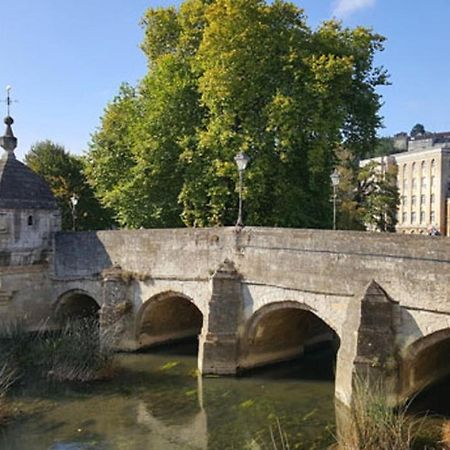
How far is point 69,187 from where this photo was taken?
31.1 meters

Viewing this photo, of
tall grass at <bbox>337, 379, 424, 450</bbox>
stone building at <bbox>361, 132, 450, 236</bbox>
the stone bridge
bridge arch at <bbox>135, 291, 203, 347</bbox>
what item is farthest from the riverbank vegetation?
stone building at <bbox>361, 132, 450, 236</bbox>

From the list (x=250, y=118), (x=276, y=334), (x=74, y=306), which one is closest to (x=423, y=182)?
(x=250, y=118)

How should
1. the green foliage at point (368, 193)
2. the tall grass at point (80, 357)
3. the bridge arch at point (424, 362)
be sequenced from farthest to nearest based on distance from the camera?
the green foliage at point (368, 193) < the tall grass at point (80, 357) < the bridge arch at point (424, 362)

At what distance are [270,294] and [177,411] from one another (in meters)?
4.11

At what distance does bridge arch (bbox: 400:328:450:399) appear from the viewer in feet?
42.2

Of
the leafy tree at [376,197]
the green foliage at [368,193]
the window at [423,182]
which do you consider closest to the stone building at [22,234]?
the green foliage at [368,193]

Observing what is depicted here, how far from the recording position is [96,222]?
31.7 metres

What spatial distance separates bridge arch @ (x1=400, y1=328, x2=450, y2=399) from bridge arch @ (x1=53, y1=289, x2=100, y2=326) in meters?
11.8

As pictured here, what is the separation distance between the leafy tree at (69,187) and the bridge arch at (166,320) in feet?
39.1

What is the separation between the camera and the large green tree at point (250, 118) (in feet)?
67.6

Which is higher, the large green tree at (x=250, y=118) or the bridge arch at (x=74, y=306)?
the large green tree at (x=250, y=118)

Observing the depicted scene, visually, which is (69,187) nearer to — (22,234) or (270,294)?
(22,234)

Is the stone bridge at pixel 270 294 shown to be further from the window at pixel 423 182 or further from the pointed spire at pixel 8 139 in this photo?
the window at pixel 423 182

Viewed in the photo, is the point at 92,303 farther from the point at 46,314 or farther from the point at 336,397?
Result: the point at 336,397
